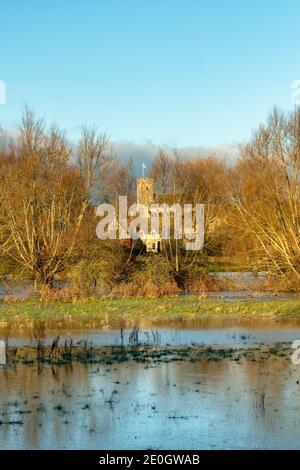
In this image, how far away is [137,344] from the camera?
21297 mm

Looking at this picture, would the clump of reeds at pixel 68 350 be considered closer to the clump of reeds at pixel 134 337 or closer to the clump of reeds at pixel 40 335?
the clump of reeds at pixel 40 335

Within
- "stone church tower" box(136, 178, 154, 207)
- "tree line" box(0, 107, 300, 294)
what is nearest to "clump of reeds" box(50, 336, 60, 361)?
"tree line" box(0, 107, 300, 294)

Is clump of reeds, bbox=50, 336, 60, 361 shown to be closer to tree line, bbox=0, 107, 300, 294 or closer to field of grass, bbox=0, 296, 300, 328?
field of grass, bbox=0, 296, 300, 328

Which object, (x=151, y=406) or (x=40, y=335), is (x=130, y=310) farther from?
(x=151, y=406)

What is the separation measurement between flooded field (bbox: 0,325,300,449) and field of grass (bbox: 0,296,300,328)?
7804mm

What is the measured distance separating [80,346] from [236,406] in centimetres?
798

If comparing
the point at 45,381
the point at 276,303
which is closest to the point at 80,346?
the point at 45,381

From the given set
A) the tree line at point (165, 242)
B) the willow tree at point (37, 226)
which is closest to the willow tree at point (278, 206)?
the tree line at point (165, 242)

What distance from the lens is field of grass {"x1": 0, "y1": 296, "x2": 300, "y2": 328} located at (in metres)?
28.4

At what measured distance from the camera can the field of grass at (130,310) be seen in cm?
2842

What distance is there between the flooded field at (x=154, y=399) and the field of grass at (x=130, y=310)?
7.80 m
